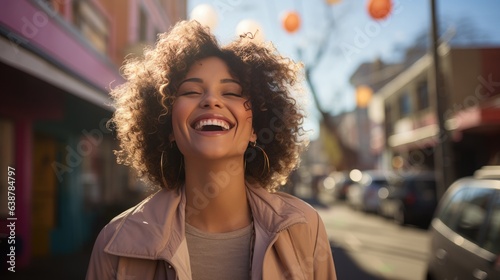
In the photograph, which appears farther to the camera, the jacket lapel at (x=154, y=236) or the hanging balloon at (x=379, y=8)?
the hanging balloon at (x=379, y=8)

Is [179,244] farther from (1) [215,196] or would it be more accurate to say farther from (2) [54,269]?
(2) [54,269]

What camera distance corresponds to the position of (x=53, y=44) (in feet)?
21.9

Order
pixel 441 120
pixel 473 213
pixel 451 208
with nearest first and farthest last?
pixel 473 213, pixel 451 208, pixel 441 120

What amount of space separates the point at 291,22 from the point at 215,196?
19.0 ft

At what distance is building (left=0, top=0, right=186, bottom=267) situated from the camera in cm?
566

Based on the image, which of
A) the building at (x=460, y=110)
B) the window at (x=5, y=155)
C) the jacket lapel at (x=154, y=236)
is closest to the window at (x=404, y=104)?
the building at (x=460, y=110)

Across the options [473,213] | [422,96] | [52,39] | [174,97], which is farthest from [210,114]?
[422,96]

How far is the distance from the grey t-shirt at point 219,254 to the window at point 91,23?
8539mm

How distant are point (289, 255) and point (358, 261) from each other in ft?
24.2

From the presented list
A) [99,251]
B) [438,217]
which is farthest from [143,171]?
[438,217]

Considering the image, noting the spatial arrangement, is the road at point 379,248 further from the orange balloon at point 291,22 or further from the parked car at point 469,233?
the orange balloon at point 291,22

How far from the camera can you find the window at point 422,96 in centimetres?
2525

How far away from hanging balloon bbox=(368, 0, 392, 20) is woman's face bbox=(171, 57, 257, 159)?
211 inches

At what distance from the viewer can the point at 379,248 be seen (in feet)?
Result: 34.1
